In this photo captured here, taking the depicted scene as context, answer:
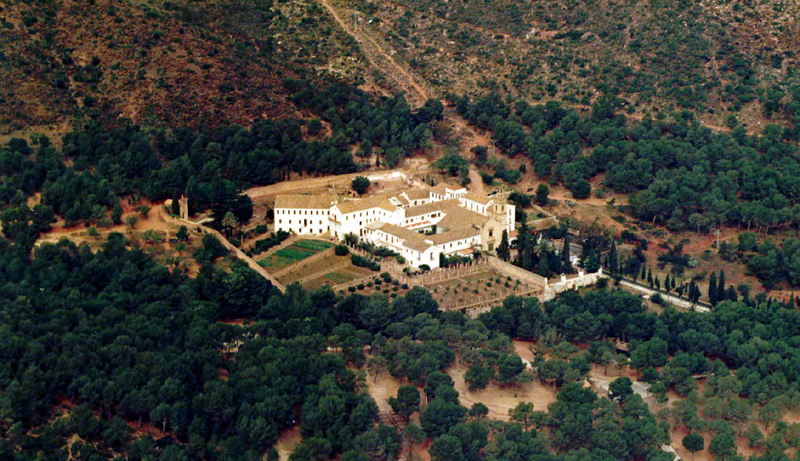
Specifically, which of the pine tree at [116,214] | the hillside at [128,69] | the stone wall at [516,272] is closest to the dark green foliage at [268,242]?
the pine tree at [116,214]

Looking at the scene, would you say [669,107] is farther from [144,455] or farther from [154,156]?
[144,455]

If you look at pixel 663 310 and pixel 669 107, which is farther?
pixel 669 107

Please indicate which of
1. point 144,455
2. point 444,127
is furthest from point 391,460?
point 444,127

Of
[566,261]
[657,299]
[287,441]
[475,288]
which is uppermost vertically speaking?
[566,261]

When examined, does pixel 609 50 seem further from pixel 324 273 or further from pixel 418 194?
pixel 324 273

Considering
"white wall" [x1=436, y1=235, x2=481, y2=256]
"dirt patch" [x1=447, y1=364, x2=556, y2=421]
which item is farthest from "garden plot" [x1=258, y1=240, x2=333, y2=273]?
"dirt patch" [x1=447, y1=364, x2=556, y2=421]

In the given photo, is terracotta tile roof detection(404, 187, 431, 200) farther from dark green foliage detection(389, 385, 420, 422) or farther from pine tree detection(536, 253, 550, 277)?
dark green foliage detection(389, 385, 420, 422)

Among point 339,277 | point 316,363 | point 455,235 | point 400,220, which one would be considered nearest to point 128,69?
point 400,220

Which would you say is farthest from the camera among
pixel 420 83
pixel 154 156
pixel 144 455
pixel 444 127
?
pixel 420 83
